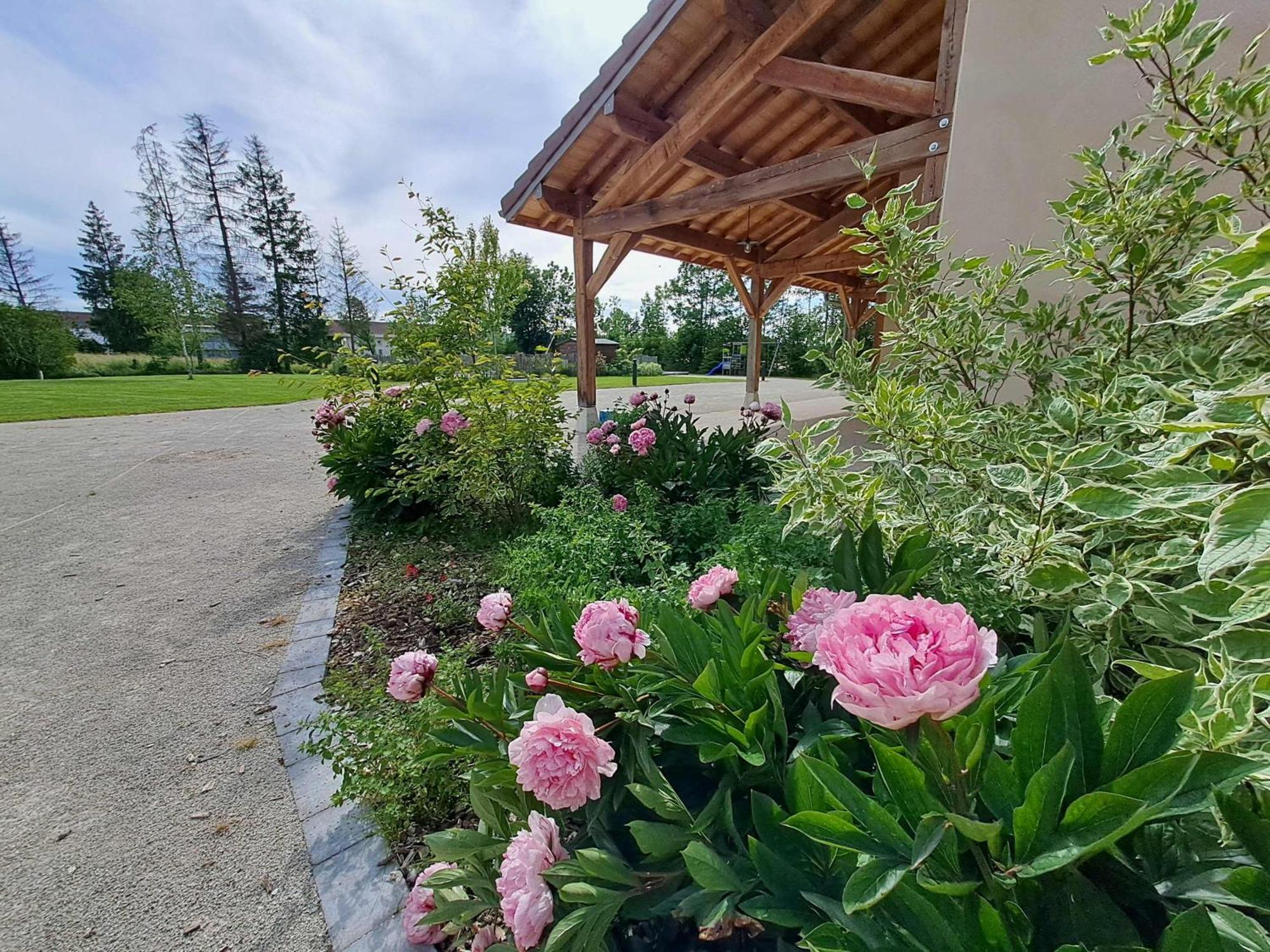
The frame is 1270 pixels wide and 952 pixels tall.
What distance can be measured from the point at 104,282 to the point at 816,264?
39.1m

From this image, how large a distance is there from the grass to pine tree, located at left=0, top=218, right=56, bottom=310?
1196 centimetres

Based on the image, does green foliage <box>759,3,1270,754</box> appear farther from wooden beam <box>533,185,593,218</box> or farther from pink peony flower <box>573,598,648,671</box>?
wooden beam <box>533,185,593,218</box>

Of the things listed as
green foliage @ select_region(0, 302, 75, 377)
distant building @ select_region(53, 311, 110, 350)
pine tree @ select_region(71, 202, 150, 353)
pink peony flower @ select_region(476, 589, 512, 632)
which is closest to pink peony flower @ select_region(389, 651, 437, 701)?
pink peony flower @ select_region(476, 589, 512, 632)

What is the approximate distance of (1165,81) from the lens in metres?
1.12

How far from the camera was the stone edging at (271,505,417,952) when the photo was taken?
110cm

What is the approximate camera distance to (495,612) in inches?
45.6

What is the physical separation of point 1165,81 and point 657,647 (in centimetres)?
168

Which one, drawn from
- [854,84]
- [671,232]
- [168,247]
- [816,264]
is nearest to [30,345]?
[168,247]

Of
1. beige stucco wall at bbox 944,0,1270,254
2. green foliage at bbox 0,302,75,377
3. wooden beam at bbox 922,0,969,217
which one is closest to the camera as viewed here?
beige stucco wall at bbox 944,0,1270,254

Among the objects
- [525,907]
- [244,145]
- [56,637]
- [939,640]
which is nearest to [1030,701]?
[939,640]

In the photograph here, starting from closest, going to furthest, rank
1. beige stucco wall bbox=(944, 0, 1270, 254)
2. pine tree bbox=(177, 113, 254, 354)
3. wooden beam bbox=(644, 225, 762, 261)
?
1. beige stucco wall bbox=(944, 0, 1270, 254)
2. wooden beam bbox=(644, 225, 762, 261)
3. pine tree bbox=(177, 113, 254, 354)

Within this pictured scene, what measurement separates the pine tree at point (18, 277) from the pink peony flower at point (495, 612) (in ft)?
127

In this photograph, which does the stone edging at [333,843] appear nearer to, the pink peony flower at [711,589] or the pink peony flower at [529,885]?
the pink peony flower at [529,885]

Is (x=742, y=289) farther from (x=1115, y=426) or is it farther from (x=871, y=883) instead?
(x=871, y=883)
